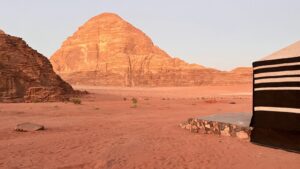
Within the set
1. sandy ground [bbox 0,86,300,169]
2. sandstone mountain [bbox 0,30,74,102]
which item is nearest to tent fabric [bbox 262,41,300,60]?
sandy ground [bbox 0,86,300,169]

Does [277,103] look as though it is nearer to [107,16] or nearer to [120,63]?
[120,63]

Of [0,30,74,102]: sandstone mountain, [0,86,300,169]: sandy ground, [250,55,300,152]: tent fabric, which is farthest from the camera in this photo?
[0,30,74,102]: sandstone mountain

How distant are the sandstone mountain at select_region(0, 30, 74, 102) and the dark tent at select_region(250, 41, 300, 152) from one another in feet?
63.1

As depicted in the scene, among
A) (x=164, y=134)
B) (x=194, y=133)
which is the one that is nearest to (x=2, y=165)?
(x=164, y=134)

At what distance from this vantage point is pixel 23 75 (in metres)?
27.4

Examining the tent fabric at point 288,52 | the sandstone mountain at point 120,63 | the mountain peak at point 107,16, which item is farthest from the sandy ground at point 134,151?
the mountain peak at point 107,16

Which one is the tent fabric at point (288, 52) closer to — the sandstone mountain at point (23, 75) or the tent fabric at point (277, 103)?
the tent fabric at point (277, 103)

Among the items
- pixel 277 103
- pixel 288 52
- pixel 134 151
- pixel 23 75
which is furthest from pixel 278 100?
pixel 23 75

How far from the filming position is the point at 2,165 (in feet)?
21.0

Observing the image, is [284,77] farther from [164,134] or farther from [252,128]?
[164,134]

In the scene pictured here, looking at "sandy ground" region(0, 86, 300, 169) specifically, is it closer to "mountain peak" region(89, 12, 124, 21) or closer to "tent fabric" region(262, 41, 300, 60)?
"tent fabric" region(262, 41, 300, 60)

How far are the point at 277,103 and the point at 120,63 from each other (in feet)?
315

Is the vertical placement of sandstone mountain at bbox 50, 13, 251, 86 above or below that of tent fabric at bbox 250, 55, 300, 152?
above

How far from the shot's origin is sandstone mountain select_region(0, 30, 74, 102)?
2546 centimetres
